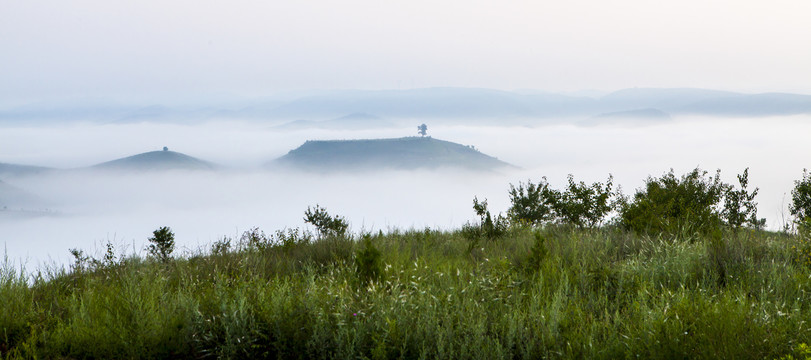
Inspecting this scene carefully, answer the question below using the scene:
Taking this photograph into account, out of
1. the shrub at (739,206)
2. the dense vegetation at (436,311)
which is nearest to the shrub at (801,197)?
the shrub at (739,206)

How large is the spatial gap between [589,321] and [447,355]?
5.49 feet

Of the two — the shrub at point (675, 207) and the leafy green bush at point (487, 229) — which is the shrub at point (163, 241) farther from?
the shrub at point (675, 207)

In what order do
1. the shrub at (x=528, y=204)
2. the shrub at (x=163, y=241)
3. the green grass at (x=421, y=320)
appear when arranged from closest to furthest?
the green grass at (x=421, y=320)
the shrub at (x=163, y=241)
the shrub at (x=528, y=204)

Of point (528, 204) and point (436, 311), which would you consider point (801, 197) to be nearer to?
point (528, 204)

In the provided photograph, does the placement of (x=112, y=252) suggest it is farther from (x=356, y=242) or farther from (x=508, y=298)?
(x=508, y=298)

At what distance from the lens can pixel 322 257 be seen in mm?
9352

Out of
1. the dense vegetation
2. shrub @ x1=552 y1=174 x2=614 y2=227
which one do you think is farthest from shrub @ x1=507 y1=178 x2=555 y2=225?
the dense vegetation

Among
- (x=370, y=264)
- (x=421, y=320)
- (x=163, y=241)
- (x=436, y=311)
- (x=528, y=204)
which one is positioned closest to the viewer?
(x=421, y=320)

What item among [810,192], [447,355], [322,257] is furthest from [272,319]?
[810,192]

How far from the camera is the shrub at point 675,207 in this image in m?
11.7

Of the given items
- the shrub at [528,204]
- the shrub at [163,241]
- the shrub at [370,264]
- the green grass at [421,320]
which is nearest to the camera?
the green grass at [421,320]

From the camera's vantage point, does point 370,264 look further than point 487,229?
No

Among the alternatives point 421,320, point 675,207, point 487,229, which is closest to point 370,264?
point 421,320

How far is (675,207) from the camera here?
13.2 metres
